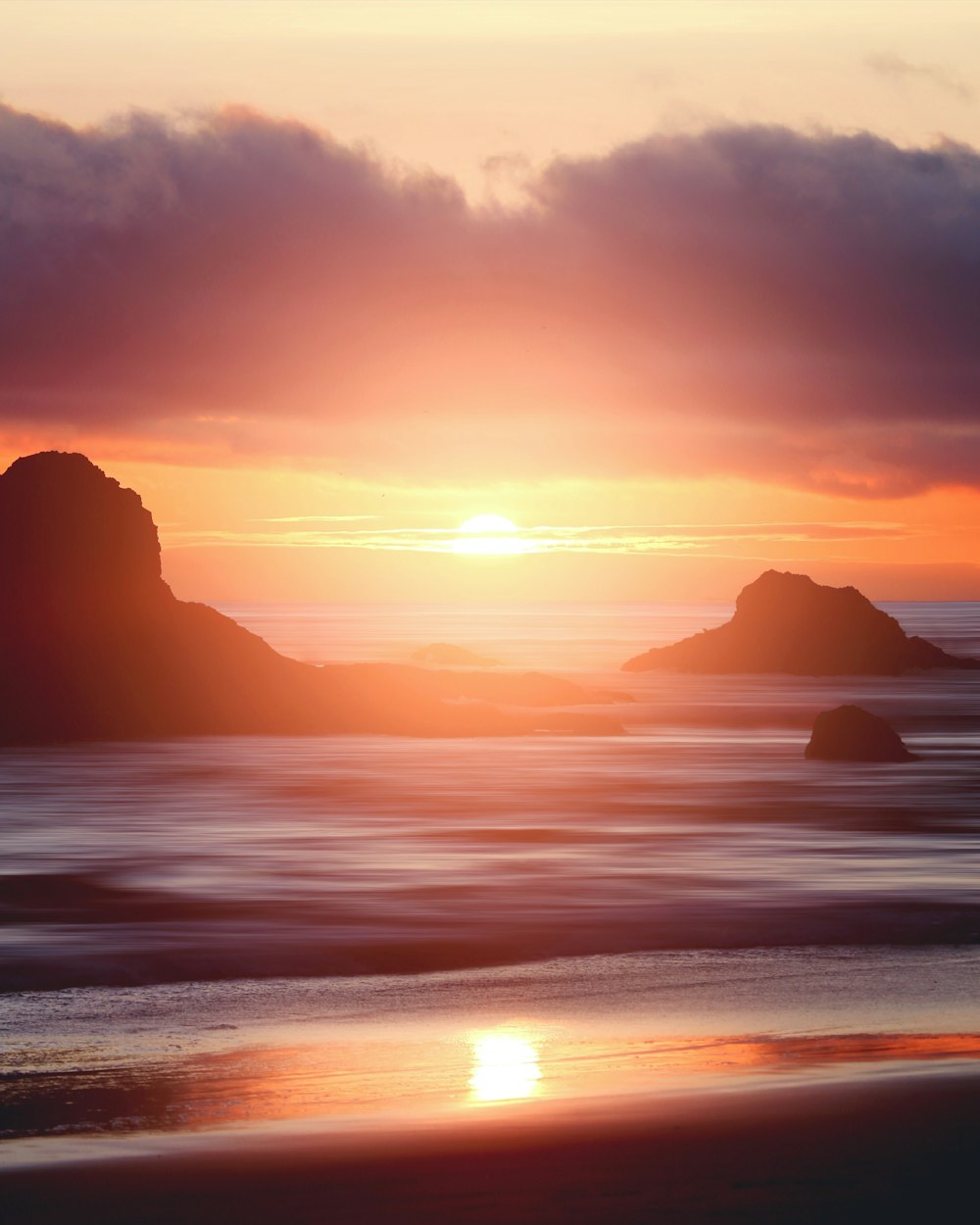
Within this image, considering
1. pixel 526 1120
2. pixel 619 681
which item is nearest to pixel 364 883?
pixel 526 1120

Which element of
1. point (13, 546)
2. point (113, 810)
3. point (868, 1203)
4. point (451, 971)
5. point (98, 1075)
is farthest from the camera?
point (13, 546)

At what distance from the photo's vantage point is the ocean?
20062mm

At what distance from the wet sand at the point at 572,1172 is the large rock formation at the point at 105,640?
76181 millimetres

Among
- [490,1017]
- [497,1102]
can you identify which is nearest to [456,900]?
[490,1017]

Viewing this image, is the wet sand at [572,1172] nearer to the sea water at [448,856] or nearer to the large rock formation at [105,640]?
the sea water at [448,856]

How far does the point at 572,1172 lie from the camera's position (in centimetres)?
1245

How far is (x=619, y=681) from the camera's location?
622 ft

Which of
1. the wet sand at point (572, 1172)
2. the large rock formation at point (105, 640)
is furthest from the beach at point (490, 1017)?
the large rock formation at point (105, 640)

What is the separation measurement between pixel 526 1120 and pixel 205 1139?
269cm

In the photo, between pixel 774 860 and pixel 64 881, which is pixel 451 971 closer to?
pixel 64 881

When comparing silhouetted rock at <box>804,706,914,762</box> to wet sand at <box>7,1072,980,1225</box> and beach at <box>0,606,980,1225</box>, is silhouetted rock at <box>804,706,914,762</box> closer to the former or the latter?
beach at <box>0,606,980,1225</box>

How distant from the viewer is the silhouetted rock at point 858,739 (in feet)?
245

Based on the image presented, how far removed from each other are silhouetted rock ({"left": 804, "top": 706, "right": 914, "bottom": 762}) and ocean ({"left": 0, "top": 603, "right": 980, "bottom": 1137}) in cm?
209

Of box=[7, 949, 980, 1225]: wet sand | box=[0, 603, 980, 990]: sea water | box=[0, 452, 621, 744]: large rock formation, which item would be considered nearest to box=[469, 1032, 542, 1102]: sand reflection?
box=[7, 949, 980, 1225]: wet sand
